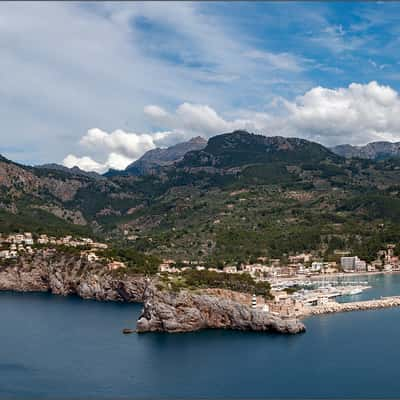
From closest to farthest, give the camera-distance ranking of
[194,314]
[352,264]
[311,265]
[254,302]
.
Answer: [194,314] → [254,302] → [352,264] → [311,265]

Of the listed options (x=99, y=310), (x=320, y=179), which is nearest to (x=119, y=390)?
(x=99, y=310)

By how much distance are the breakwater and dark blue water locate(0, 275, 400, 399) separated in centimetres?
267

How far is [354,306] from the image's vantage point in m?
72.9

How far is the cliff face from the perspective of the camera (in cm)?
8493

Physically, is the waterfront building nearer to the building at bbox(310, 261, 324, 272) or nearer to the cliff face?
the cliff face

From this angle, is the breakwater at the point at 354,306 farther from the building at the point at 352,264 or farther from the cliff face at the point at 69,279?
the building at the point at 352,264

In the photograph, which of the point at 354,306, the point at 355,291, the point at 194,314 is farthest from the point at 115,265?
the point at 354,306

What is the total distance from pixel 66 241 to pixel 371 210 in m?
71.6

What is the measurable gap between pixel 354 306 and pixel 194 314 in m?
22.5

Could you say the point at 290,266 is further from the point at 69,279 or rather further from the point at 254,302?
the point at 254,302

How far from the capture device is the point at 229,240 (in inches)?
4995

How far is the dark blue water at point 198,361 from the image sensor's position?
41906 millimetres

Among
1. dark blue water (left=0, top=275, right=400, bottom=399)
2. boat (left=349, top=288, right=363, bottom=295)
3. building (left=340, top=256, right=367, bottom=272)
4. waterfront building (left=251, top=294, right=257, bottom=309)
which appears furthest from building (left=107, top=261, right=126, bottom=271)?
building (left=340, top=256, right=367, bottom=272)

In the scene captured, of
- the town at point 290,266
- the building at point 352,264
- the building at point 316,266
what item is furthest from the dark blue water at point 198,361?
the building at point 352,264
